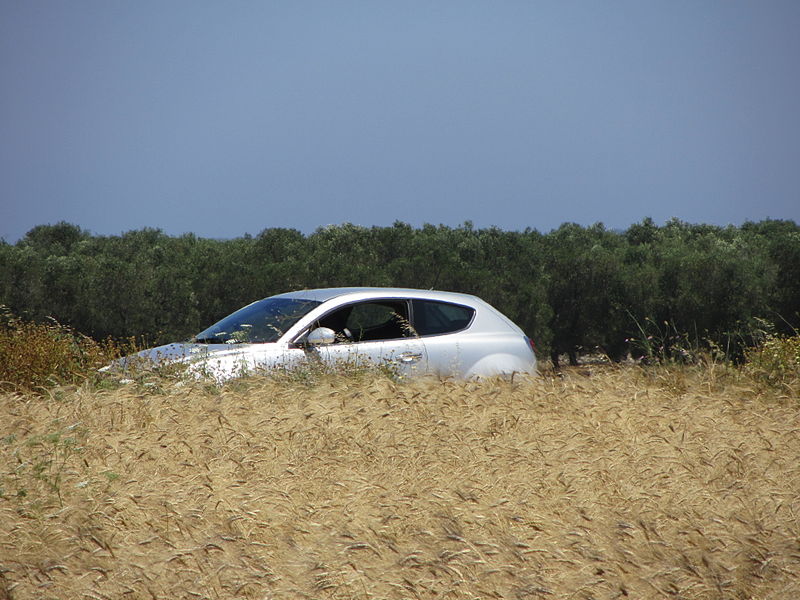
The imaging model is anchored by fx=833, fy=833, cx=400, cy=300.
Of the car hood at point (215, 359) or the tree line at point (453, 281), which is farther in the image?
the tree line at point (453, 281)

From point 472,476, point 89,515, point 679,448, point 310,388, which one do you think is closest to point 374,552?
point 472,476

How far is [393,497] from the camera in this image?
4133 millimetres

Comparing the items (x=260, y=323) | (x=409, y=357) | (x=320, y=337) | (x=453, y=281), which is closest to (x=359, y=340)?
(x=409, y=357)

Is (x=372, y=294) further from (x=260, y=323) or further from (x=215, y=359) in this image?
(x=215, y=359)

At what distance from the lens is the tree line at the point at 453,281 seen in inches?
1291

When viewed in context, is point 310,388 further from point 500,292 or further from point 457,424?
point 500,292

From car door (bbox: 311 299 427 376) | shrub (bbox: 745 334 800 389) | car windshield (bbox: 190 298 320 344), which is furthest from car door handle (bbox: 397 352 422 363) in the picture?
shrub (bbox: 745 334 800 389)

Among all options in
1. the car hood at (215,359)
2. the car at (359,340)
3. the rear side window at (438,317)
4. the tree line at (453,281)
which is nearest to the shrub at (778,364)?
the car at (359,340)

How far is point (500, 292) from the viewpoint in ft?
115

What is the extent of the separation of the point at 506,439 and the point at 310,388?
7.23 ft

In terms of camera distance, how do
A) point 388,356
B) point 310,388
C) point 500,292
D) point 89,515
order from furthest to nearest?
point 500,292
point 388,356
point 310,388
point 89,515

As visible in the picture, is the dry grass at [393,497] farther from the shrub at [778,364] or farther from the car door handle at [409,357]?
the shrub at [778,364]

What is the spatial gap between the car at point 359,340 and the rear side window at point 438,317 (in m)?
0.01

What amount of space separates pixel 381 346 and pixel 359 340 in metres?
0.34
